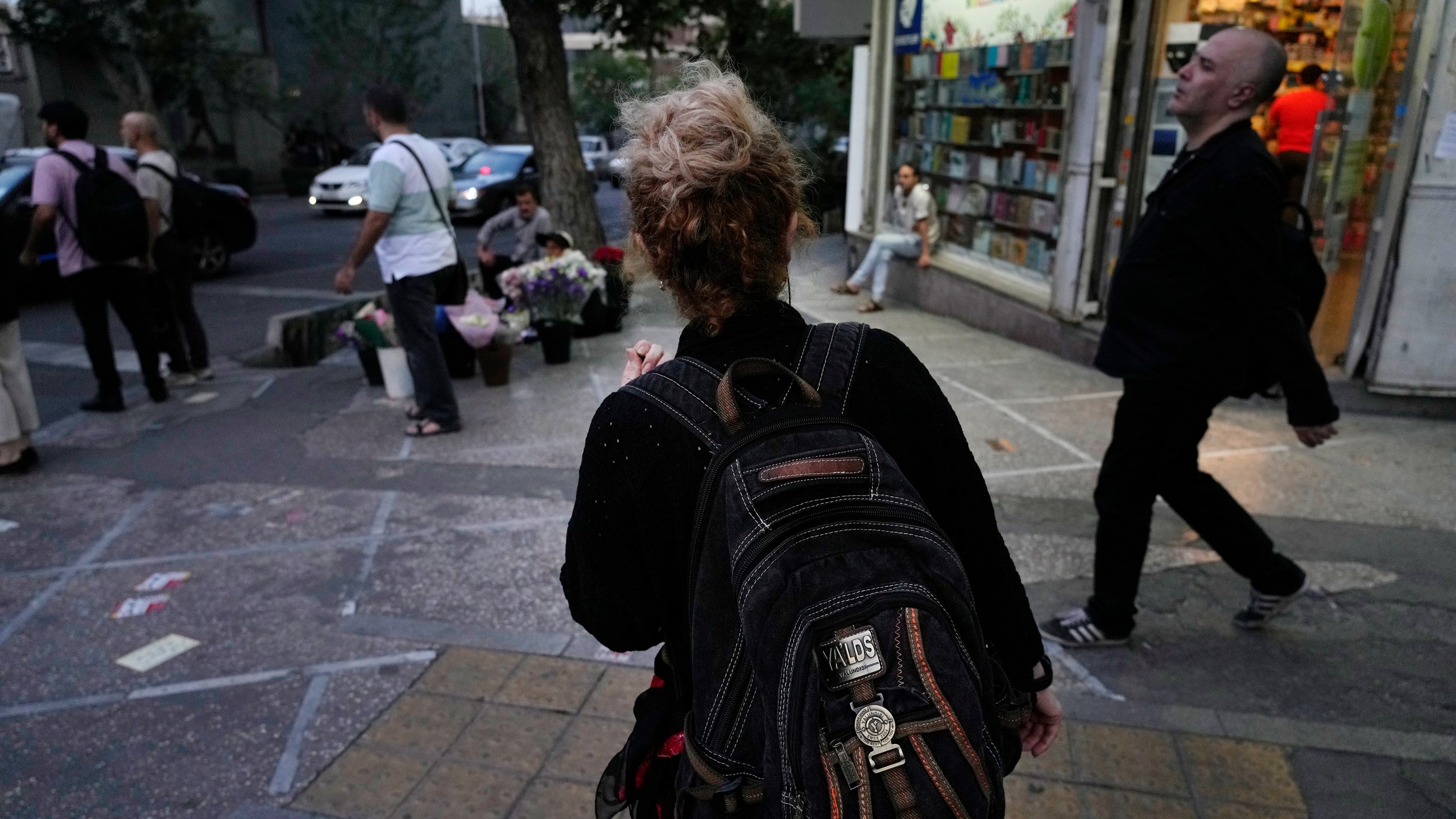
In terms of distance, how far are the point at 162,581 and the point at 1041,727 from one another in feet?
12.5

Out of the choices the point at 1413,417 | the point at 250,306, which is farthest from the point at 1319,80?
the point at 250,306

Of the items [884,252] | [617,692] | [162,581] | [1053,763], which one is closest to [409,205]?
[162,581]

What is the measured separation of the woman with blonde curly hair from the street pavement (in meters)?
0.25

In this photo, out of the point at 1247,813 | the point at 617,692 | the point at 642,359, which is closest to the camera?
the point at 642,359

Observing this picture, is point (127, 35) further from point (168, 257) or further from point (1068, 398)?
point (1068, 398)

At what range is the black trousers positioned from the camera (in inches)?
125

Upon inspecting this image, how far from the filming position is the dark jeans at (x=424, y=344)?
230 inches

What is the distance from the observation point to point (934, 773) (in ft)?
3.67

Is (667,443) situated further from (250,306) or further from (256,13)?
(256,13)

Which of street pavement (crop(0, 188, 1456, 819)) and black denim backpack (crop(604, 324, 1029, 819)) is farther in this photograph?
street pavement (crop(0, 188, 1456, 819))

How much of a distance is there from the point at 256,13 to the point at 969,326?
1196 inches

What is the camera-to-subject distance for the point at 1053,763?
2.90 metres

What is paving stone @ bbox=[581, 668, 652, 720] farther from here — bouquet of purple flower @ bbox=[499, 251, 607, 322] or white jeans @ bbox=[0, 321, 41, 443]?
bouquet of purple flower @ bbox=[499, 251, 607, 322]

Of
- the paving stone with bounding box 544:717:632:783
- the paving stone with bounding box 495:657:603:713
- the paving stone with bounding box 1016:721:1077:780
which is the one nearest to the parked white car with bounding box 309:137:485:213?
the paving stone with bounding box 495:657:603:713
